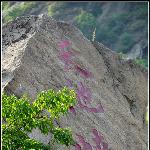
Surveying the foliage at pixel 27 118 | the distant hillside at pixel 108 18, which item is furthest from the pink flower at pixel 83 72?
the distant hillside at pixel 108 18

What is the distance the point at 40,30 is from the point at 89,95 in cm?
254

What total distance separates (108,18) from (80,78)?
53686mm

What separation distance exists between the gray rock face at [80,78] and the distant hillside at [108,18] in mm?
42744

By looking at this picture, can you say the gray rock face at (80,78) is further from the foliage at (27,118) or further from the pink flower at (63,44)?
the foliage at (27,118)

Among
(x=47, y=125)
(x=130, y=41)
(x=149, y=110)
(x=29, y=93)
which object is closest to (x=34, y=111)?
(x=47, y=125)

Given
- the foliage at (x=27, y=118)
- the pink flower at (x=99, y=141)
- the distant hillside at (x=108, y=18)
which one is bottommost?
the distant hillside at (x=108, y=18)

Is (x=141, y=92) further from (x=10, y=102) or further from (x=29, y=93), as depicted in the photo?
(x=10, y=102)

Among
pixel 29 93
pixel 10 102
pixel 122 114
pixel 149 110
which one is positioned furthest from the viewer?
pixel 149 110

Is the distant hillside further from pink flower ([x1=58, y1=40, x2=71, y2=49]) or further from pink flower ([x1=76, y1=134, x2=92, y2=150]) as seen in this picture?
pink flower ([x1=76, y1=134, x2=92, y2=150])

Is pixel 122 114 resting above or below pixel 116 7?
above

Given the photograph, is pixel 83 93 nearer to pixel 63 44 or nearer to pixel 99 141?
pixel 99 141

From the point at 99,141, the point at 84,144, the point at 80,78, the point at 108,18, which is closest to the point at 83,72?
the point at 80,78

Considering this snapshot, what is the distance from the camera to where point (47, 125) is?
7.26m

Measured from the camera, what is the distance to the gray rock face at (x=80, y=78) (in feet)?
37.2
